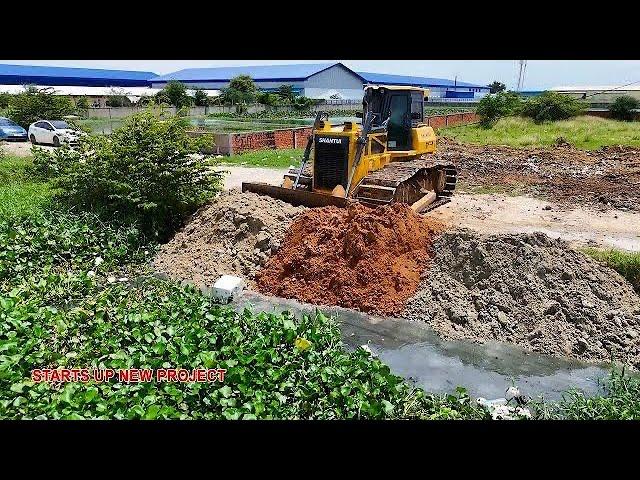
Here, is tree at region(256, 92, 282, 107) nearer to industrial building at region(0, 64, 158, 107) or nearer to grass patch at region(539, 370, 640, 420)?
industrial building at region(0, 64, 158, 107)

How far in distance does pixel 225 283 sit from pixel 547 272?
15.6 ft

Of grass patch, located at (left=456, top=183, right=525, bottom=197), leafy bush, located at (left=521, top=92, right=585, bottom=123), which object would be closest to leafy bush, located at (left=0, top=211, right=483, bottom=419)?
grass patch, located at (left=456, top=183, right=525, bottom=197)

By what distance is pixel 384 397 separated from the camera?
5031mm

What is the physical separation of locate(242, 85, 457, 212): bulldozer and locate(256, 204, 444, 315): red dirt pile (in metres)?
0.72

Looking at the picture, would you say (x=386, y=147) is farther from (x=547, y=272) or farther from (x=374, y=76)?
(x=374, y=76)

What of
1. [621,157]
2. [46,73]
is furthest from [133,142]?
[46,73]

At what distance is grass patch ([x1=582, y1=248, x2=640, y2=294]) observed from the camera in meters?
7.61

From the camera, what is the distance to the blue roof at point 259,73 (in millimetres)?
66950

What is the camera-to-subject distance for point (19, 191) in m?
12.7

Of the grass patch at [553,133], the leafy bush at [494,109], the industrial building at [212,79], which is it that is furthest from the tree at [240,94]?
the grass patch at [553,133]

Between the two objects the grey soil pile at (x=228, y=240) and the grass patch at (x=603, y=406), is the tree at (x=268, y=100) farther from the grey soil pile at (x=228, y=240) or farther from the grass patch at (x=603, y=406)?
the grass patch at (x=603, y=406)

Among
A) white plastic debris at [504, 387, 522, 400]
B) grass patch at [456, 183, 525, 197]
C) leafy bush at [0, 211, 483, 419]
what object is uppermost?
leafy bush at [0, 211, 483, 419]

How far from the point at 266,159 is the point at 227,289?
40.1ft

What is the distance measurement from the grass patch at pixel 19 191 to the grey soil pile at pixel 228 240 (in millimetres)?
3097
